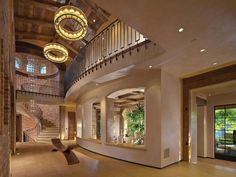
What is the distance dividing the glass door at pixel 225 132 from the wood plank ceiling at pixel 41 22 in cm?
682

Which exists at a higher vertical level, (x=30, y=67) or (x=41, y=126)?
(x=30, y=67)

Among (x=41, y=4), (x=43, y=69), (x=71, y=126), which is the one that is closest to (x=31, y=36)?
(x=43, y=69)

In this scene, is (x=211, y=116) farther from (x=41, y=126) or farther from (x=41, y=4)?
(x=41, y=126)

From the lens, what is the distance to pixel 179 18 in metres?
3.04

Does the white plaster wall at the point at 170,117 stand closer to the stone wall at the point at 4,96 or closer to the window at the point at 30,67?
the stone wall at the point at 4,96

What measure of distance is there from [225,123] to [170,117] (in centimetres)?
363

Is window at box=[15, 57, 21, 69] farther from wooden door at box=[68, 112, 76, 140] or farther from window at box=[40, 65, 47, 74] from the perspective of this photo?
wooden door at box=[68, 112, 76, 140]

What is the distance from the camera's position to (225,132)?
8336mm

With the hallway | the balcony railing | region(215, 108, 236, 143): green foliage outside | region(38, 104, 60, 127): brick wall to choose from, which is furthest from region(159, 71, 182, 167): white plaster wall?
region(38, 104, 60, 127): brick wall

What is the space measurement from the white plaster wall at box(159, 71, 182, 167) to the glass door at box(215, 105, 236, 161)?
103 inches

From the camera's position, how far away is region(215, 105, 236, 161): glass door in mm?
8091

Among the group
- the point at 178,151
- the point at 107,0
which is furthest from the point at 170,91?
the point at 107,0

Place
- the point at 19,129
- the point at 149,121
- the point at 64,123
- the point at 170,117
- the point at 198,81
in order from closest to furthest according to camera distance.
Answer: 1. the point at 149,121
2. the point at 170,117
3. the point at 198,81
4. the point at 64,123
5. the point at 19,129

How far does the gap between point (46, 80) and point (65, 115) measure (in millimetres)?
3377
